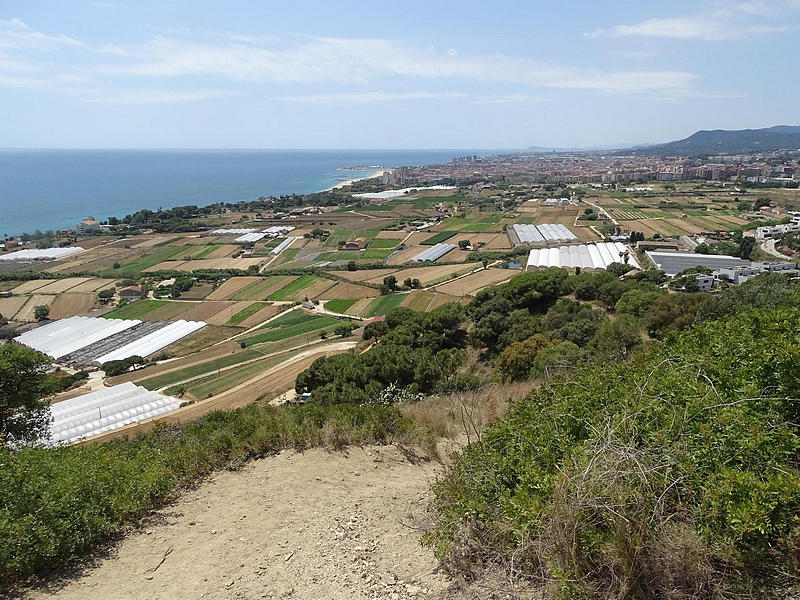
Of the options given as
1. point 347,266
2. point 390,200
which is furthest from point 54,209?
point 347,266

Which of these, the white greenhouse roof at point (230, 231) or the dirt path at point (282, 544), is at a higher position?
the white greenhouse roof at point (230, 231)

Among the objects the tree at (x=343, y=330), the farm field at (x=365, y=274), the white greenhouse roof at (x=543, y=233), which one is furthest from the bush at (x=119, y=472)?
the white greenhouse roof at (x=543, y=233)

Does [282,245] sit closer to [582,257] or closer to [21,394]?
[582,257]

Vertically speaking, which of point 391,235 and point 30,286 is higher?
point 391,235

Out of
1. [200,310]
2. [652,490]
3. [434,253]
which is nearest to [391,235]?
[434,253]

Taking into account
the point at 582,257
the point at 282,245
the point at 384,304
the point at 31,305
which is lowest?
the point at 384,304

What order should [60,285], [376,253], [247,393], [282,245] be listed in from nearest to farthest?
[247,393] → [60,285] → [376,253] → [282,245]

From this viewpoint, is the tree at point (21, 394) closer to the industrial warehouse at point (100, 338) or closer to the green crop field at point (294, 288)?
the industrial warehouse at point (100, 338)
